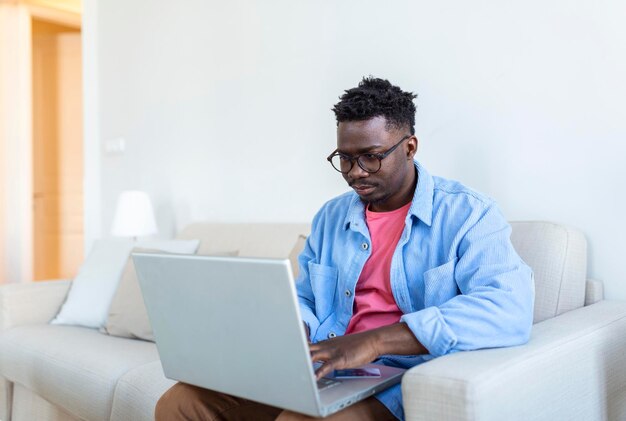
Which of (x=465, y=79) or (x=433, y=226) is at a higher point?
(x=465, y=79)

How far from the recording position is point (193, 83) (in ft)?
9.42

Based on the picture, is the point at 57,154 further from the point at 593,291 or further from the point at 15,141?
the point at 593,291

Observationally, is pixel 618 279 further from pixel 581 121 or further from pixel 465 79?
pixel 465 79

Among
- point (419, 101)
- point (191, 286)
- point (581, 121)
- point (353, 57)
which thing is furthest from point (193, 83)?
point (191, 286)

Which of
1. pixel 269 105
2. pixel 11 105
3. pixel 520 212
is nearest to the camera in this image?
pixel 520 212

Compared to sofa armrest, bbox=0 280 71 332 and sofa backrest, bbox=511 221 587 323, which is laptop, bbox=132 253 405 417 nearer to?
sofa backrest, bbox=511 221 587 323

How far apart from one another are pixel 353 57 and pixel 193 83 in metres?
0.96

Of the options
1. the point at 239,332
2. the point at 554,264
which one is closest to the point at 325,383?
the point at 239,332

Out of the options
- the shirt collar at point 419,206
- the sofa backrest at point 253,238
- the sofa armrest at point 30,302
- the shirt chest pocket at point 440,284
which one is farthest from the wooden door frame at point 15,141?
the shirt chest pocket at point 440,284

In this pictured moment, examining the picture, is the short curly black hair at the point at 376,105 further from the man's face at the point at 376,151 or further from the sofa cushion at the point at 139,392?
the sofa cushion at the point at 139,392

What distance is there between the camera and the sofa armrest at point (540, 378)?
978 millimetres

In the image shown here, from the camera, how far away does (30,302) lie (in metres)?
2.45

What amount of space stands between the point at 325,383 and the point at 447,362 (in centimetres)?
21

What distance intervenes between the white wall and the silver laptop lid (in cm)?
104
